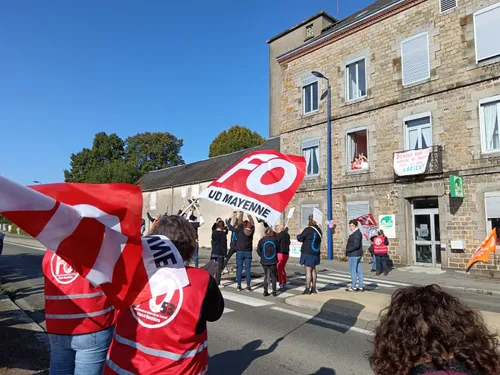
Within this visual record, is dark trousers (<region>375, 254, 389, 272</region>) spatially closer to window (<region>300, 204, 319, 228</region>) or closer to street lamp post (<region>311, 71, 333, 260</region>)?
street lamp post (<region>311, 71, 333, 260</region>)

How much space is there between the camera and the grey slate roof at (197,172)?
27.5 meters

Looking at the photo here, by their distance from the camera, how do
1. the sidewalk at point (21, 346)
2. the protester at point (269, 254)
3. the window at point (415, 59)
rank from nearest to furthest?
the sidewalk at point (21, 346), the protester at point (269, 254), the window at point (415, 59)

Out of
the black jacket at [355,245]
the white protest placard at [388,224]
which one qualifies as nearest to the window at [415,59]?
the white protest placard at [388,224]

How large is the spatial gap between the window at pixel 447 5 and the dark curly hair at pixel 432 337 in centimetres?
1687

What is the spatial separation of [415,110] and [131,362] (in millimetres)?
16291

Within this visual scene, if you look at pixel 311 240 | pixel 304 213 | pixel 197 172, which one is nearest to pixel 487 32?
pixel 304 213

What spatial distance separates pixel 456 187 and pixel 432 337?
1426 cm

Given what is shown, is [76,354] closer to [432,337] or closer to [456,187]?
[432,337]

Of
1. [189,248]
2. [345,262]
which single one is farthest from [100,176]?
[189,248]

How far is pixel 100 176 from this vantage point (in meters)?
47.4

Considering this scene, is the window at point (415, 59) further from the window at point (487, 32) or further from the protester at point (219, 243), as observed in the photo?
the protester at point (219, 243)

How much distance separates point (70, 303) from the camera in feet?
9.00

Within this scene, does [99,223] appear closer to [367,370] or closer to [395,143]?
[367,370]

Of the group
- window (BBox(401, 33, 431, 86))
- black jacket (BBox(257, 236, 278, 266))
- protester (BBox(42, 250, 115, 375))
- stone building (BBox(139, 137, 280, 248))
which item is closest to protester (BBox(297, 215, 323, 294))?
black jacket (BBox(257, 236, 278, 266))
